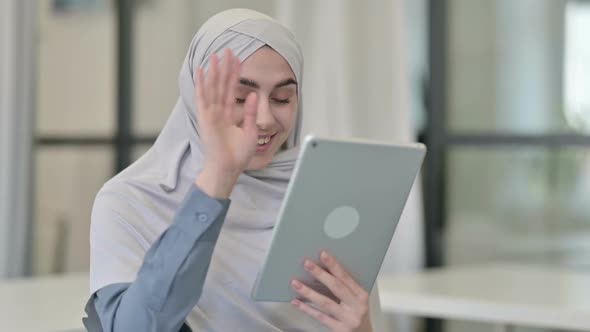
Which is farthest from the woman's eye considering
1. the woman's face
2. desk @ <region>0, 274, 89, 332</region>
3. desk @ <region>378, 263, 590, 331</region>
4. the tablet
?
desk @ <region>378, 263, 590, 331</region>

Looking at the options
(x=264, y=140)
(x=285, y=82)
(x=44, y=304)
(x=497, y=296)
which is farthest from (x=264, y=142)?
(x=497, y=296)

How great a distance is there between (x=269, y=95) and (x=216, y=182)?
0.32 m

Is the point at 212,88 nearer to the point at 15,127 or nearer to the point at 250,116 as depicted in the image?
the point at 250,116

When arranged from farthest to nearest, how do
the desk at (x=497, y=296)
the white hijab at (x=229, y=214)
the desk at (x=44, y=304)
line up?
the desk at (x=497, y=296), the desk at (x=44, y=304), the white hijab at (x=229, y=214)

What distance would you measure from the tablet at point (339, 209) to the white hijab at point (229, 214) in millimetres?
152

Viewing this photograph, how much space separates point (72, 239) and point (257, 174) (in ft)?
11.4

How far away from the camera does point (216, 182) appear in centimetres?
157

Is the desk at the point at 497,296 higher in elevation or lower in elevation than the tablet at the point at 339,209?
lower

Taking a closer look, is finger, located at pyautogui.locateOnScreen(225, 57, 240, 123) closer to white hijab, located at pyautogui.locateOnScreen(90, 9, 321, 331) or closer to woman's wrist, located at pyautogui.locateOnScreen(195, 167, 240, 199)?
woman's wrist, located at pyautogui.locateOnScreen(195, 167, 240, 199)

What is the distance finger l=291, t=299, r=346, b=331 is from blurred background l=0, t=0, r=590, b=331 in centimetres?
256

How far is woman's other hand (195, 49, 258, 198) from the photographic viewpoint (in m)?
1.55

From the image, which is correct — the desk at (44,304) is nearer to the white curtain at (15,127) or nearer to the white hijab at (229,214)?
the white curtain at (15,127)

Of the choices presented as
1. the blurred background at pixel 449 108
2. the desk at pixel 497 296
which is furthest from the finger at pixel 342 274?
the blurred background at pixel 449 108

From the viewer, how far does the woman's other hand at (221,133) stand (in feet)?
5.09
